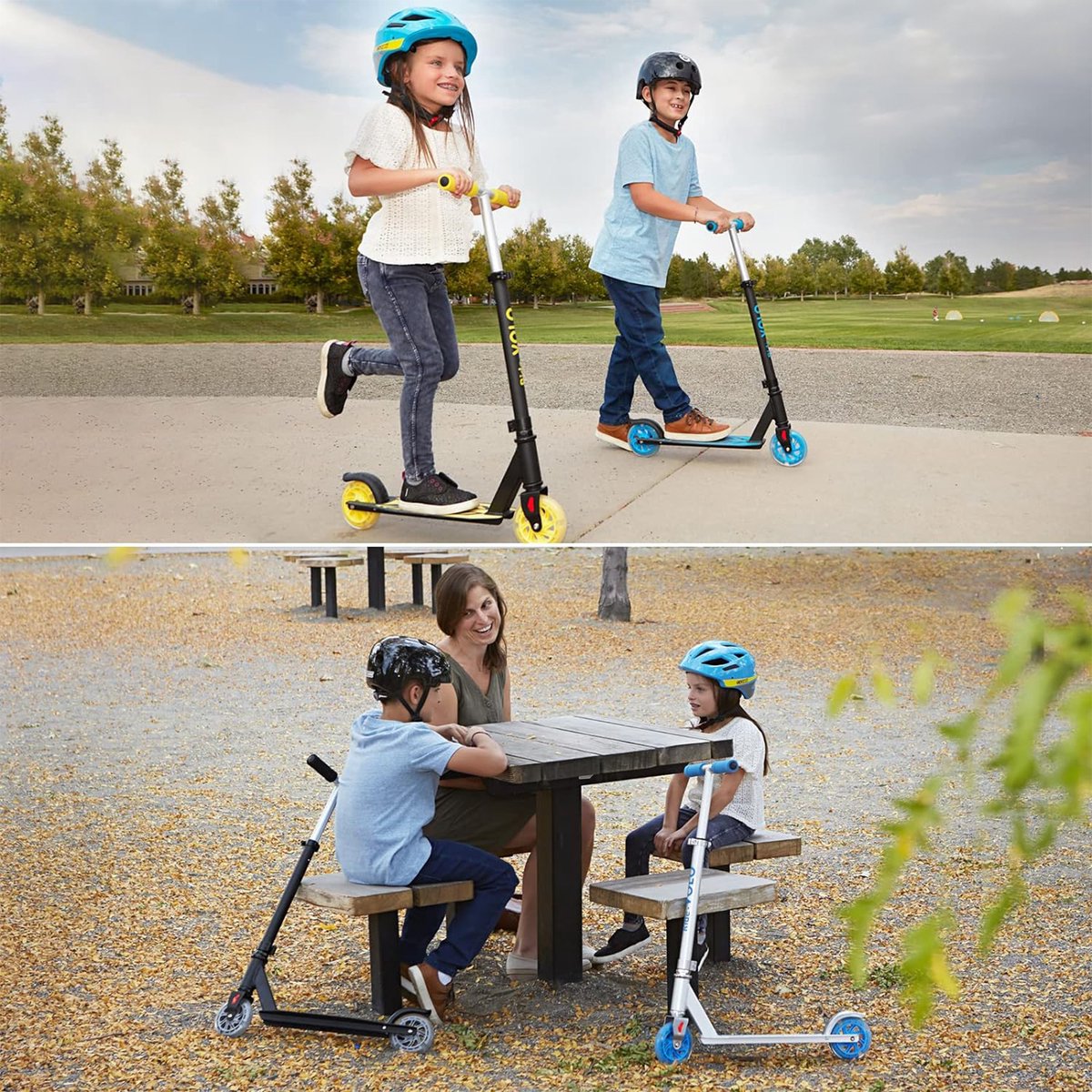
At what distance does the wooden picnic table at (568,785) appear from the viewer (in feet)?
12.1

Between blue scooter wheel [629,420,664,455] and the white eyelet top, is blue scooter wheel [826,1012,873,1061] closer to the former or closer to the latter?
blue scooter wheel [629,420,664,455]

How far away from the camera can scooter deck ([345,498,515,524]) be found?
4.53m

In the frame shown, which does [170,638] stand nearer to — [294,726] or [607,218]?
[294,726]

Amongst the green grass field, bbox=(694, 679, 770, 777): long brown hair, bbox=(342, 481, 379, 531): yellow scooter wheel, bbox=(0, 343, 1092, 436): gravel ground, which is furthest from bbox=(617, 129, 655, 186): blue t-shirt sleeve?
bbox=(694, 679, 770, 777): long brown hair

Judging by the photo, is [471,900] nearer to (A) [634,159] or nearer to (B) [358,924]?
(B) [358,924]


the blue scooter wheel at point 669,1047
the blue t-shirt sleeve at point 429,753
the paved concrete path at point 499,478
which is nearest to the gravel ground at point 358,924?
the blue scooter wheel at point 669,1047

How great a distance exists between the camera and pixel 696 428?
4.99 meters

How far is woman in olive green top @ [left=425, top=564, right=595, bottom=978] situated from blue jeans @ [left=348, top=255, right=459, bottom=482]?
65 centimetres

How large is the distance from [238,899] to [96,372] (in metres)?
2.07

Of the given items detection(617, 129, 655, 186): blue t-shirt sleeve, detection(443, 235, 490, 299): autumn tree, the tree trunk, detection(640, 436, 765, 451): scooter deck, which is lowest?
the tree trunk

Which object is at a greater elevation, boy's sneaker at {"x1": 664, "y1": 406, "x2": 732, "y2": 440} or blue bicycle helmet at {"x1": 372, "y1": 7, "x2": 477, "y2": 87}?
blue bicycle helmet at {"x1": 372, "y1": 7, "x2": 477, "y2": 87}

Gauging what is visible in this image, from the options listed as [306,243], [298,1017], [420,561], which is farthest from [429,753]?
[420,561]

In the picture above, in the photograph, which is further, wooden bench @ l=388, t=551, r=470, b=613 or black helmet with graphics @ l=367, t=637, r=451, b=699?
wooden bench @ l=388, t=551, r=470, b=613

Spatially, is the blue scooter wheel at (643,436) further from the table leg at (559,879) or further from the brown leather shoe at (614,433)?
the table leg at (559,879)
